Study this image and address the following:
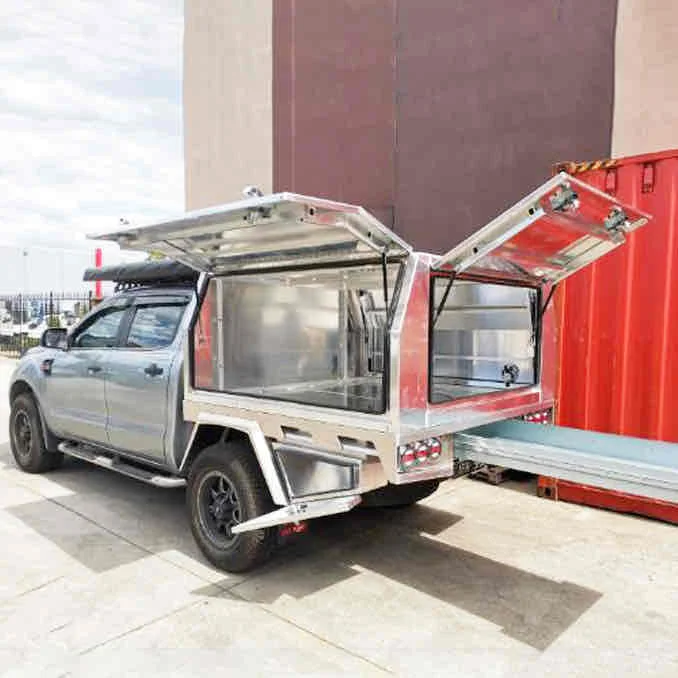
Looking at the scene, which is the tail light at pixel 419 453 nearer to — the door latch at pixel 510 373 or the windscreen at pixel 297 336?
the windscreen at pixel 297 336

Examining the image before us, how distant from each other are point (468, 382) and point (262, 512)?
1971 mm

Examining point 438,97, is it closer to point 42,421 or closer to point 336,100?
point 336,100

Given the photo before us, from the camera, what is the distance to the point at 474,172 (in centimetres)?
762

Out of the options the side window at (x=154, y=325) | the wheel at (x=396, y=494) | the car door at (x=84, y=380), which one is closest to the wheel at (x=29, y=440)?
the car door at (x=84, y=380)

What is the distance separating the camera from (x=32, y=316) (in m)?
25.8

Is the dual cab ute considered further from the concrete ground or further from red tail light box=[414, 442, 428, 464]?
the concrete ground

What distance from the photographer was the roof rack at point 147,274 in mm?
5043

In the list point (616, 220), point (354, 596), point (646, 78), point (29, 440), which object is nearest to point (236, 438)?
point (354, 596)

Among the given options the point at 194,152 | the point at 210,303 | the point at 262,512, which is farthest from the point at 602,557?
the point at 194,152

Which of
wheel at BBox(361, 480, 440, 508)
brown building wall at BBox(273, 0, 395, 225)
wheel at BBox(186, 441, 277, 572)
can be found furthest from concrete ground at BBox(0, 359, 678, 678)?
brown building wall at BBox(273, 0, 395, 225)

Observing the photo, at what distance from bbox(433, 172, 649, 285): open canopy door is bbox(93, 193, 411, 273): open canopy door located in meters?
0.42

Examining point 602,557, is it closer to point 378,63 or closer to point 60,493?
point 60,493

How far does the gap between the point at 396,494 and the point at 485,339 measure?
143 centimetres

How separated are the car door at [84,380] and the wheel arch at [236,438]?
1.20m
